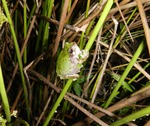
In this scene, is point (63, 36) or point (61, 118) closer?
point (63, 36)

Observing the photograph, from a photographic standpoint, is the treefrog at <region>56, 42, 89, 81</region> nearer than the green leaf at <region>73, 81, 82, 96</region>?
Yes

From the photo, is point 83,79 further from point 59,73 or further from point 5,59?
point 59,73

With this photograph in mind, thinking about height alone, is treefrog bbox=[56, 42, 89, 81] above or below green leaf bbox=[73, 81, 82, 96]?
above

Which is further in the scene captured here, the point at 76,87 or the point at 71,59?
the point at 76,87

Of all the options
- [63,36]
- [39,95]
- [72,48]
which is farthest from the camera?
[39,95]

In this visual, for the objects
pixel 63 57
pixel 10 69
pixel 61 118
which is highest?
pixel 63 57

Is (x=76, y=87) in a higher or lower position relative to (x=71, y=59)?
lower

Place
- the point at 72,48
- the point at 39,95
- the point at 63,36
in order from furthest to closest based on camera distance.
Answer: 1. the point at 39,95
2. the point at 63,36
3. the point at 72,48

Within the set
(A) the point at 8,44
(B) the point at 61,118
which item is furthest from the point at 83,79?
(A) the point at 8,44
